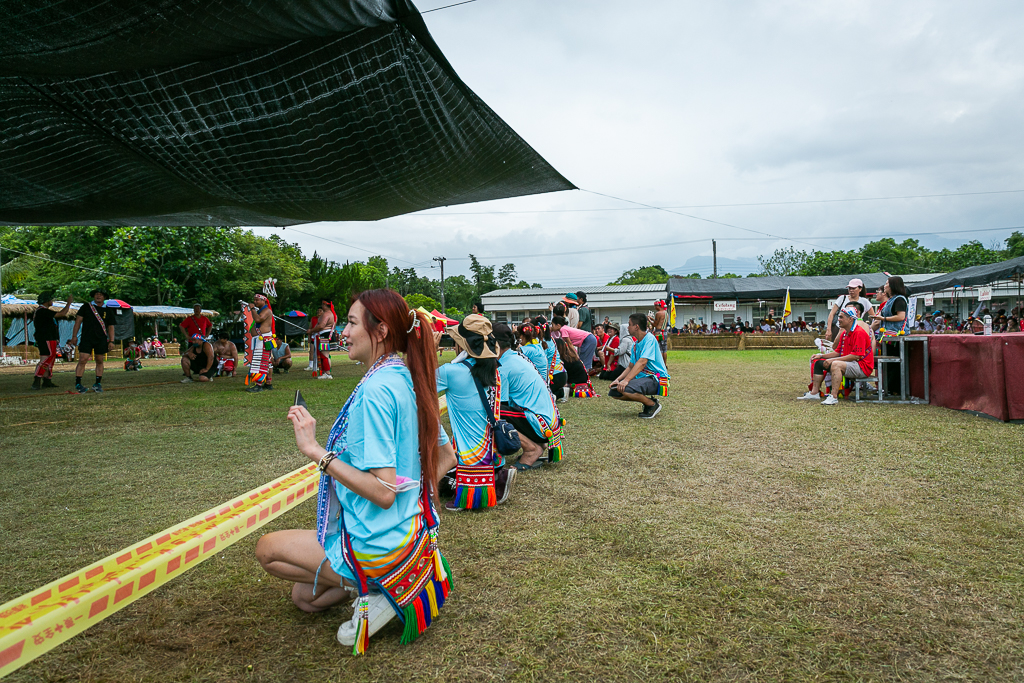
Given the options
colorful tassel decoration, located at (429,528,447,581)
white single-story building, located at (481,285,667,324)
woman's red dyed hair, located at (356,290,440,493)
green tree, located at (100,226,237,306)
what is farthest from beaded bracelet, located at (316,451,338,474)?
white single-story building, located at (481,285,667,324)

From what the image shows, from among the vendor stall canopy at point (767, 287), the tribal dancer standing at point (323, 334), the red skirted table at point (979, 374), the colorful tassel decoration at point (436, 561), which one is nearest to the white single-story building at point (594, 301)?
the vendor stall canopy at point (767, 287)

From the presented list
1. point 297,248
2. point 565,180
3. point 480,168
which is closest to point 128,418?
point 480,168

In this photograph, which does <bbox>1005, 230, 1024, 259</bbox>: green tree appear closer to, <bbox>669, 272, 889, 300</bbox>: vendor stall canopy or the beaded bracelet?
<bbox>669, 272, 889, 300</bbox>: vendor stall canopy

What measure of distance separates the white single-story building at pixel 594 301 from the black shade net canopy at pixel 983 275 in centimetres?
2514

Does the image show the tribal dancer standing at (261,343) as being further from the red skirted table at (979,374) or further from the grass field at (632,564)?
the red skirted table at (979,374)

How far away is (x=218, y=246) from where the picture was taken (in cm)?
2638

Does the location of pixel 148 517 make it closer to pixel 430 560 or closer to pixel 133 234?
pixel 430 560

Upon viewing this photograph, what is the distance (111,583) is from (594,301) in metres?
44.7

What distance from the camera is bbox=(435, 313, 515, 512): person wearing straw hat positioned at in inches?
154

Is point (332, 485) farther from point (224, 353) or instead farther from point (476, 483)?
point (224, 353)

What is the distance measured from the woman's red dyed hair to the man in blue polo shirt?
17.0 feet

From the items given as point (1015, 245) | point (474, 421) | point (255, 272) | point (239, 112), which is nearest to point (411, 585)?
point (474, 421)

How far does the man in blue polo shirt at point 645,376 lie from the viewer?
7.23 meters

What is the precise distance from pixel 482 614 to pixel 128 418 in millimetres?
6837
